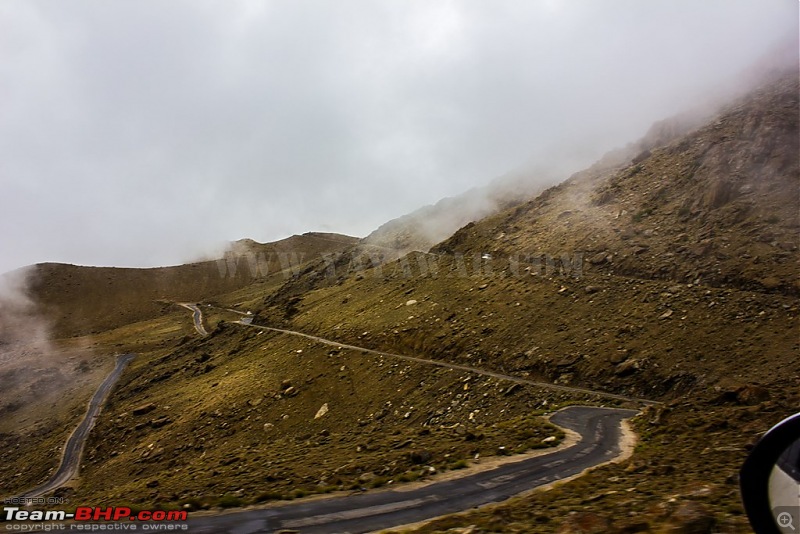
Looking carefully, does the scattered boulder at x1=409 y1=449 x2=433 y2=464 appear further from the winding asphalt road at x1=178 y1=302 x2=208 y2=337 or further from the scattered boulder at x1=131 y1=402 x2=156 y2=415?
the winding asphalt road at x1=178 y1=302 x2=208 y2=337

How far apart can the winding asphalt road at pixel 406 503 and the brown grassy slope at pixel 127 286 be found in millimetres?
154754

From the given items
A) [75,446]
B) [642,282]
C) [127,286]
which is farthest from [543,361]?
[127,286]

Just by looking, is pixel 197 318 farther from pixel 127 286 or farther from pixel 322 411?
pixel 322 411

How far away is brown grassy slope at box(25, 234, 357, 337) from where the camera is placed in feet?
493

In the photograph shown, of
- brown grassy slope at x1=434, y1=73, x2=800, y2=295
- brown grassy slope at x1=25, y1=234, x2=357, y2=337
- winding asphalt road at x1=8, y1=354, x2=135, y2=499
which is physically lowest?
winding asphalt road at x1=8, y1=354, x2=135, y2=499

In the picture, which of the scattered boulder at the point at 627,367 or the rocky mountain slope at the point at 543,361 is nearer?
the rocky mountain slope at the point at 543,361

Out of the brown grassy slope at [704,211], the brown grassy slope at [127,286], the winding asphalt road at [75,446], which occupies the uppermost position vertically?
the brown grassy slope at [127,286]

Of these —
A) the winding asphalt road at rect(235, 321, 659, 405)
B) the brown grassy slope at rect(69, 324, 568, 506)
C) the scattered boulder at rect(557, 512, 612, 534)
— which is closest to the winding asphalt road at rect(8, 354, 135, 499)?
the brown grassy slope at rect(69, 324, 568, 506)

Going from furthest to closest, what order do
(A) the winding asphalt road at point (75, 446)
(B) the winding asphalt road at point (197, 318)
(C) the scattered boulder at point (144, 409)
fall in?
1. (B) the winding asphalt road at point (197, 318)
2. (C) the scattered boulder at point (144, 409)
3. (A) the winding asphalt road at point (75, 446)

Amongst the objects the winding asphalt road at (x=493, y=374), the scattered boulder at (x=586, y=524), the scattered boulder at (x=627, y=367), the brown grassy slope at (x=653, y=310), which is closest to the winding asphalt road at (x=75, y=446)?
the winding asphalt road at (x=493, y=374)

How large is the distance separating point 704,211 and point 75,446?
6830 cm

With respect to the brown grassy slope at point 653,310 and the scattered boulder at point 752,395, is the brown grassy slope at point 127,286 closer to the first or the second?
the brown grassy slope at point 653,310

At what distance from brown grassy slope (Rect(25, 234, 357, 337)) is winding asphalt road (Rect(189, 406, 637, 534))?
508 ft

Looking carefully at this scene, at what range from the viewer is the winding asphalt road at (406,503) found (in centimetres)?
1179
